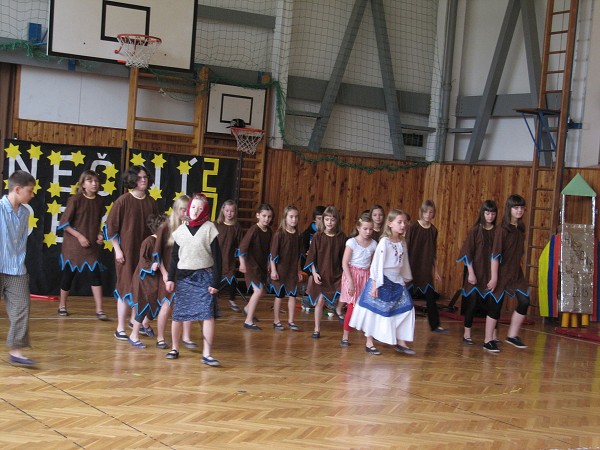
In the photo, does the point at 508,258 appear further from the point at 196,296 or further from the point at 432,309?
the point at 196,296

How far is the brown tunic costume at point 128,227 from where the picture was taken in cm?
717

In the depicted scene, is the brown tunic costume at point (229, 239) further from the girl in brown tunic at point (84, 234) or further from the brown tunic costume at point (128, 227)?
the brown tunic costume at point (128, 227)

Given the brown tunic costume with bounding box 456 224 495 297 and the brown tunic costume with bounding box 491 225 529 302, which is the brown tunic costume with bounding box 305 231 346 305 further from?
the brown tunic costume with bounding box 491 225 529 302

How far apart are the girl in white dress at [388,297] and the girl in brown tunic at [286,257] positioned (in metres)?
1.04

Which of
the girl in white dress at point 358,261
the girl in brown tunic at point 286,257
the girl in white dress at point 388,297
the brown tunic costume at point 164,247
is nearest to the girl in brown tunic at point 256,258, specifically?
the girl in brown tunic at point 286,257

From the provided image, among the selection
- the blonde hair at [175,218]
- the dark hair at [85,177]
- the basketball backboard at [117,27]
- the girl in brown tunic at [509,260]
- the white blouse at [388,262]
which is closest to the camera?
the blonde hair at [175,218]

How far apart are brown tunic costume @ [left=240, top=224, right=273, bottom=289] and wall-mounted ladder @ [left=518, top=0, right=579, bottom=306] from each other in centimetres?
388

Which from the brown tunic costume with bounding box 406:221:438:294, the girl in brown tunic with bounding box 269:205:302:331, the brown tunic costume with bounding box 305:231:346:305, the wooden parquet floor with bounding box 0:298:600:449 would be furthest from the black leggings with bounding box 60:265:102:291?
the brown tunic costume with bounding box 406:221:438:294

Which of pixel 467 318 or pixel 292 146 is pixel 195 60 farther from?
pixel 467 318

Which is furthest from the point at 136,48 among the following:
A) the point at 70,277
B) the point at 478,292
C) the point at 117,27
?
the point at 478,292

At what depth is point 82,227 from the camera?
8.05 meters

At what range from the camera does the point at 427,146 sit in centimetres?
1281

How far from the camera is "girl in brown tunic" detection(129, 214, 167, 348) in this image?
6.73 meters

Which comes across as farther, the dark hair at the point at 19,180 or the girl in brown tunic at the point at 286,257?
the girl in brown tunic at the point at 286,257
